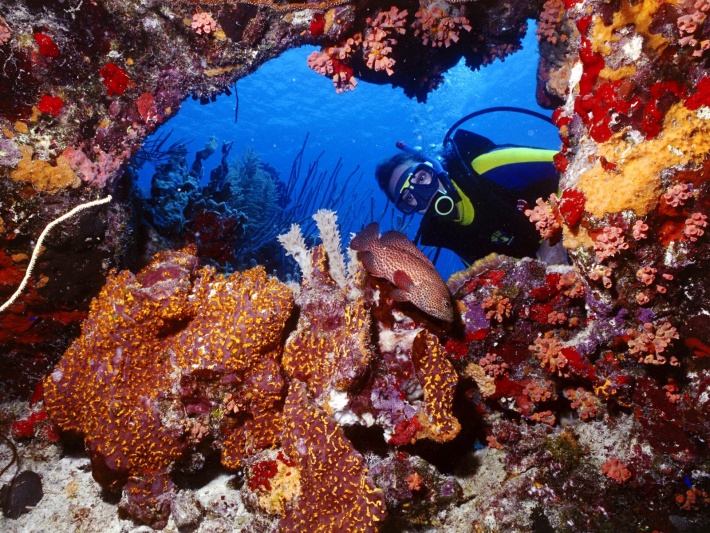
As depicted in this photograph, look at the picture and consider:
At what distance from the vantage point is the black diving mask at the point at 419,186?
5.07 meters

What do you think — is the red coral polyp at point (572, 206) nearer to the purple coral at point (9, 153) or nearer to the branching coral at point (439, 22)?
the branching coral at point (439, 22)

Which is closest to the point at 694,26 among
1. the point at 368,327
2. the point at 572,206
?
the point at 572,206

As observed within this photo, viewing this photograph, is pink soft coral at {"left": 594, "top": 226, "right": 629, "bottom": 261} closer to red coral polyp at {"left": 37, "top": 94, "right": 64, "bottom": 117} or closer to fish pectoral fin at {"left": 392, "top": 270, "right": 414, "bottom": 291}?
fish pectoral fin at {"left": 392, "top": 270, "right": 414, "bottom": 291}

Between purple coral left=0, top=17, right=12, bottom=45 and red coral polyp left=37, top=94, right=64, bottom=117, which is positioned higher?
purple coral left=0, top=17, right=12, bottom=45

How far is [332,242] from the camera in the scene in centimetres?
365

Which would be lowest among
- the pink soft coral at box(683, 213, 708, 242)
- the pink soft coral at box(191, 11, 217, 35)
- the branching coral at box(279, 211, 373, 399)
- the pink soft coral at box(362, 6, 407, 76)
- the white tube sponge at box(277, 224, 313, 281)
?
the branching coral at box(279, 211, 373, 399)

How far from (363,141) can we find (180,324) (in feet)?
188

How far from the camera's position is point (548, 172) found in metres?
4.67

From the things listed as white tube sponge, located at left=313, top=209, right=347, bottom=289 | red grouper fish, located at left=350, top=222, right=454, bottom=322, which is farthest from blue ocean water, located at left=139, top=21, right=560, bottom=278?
red grouper fish, located at left=350, top=222, right=454, bottom=322

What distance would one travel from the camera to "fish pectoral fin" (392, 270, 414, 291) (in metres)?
2.78

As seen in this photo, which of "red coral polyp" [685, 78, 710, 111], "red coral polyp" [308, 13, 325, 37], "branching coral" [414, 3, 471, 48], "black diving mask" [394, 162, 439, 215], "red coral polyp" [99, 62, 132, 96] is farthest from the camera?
"black diving mask" [394, 162, 439, 215]

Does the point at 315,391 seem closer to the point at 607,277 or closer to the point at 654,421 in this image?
the point at 607,277

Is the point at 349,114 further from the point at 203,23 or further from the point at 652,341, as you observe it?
the point at 652,341

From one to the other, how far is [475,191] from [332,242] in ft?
7.28
